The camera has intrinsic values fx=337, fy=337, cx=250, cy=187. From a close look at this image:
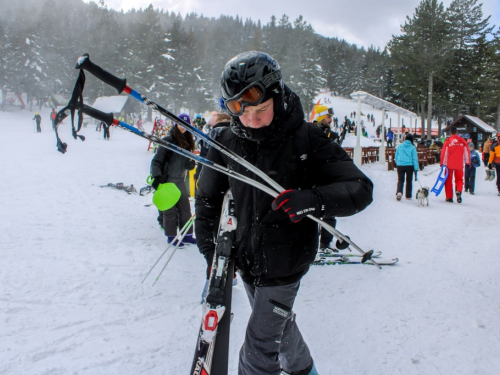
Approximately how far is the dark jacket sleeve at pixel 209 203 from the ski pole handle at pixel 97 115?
0.73 meters

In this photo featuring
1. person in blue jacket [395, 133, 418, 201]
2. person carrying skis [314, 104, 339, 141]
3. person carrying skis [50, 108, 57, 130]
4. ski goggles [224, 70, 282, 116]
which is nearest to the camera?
person carrying skis [50, 108, 57, 130]

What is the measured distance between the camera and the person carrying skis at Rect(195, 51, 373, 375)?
1868 mm

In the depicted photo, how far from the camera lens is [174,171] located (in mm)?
5570

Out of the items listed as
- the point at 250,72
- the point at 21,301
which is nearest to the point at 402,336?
the point at 250,72

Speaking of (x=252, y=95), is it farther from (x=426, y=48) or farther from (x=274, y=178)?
(x=426, y=48)

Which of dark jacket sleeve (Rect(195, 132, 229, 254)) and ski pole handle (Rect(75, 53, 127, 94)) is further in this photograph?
dark jacket sleeve (Rect(195, 132, 229, 254))

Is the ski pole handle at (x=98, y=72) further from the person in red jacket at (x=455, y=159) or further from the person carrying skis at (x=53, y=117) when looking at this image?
the person in red jacket at (x=455, y=159)

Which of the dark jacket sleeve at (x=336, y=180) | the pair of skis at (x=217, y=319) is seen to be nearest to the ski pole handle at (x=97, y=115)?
the pair of skis at (x=217, y=319)

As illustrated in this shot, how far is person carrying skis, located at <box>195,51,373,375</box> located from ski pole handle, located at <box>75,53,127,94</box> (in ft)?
1.88

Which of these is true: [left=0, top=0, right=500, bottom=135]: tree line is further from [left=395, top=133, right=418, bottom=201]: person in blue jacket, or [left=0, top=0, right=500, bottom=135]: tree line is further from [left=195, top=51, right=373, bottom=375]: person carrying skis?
[left=195, top=51, right=373, bottom=375]: person carrying skis

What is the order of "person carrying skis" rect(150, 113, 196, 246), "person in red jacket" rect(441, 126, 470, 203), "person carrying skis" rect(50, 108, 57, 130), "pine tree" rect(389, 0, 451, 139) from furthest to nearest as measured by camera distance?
"pine tree" rect(389, 0, 451, 139) → "person in red jacket" rect(441, 126, 470, 203) → "person carrying skis" rect(150, 113, 196, 246) → "person carrying skis" rect(50, 108, 57, 130)

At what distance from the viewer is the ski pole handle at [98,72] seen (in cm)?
156

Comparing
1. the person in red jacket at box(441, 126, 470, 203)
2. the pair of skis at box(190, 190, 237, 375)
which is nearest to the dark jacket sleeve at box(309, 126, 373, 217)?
the pair of skis at box(190, 190, 237, 375)

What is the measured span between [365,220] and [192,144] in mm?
4596
